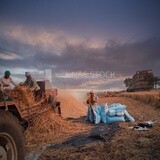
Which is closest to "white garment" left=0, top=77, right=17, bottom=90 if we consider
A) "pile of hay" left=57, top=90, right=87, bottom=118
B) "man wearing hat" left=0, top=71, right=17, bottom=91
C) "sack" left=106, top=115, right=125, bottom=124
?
"man wearing hat" left=0, top=71, right=17, bottom=91

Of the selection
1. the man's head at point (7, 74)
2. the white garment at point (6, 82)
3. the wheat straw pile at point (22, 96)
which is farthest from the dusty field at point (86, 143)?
the man's head at point (7, 74)

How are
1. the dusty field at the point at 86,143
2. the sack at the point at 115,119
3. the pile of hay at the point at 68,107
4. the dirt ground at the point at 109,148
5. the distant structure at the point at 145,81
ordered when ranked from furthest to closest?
the distant structure at the point at 145,81 → the pile of hay at the point at 68,107 → the sack at the point at 115,119 → the dusty field at the point at 86,143 → the dirt ground at the point at 109,148

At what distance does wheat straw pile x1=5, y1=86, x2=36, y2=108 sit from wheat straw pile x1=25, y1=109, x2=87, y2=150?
0.70m

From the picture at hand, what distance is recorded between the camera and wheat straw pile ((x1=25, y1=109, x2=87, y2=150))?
9841 mm

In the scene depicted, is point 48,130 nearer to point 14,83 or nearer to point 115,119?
point 14,83

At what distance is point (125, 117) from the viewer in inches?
566

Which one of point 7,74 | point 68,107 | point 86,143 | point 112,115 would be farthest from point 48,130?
point 68,107

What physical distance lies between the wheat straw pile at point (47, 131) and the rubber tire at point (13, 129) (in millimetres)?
3084

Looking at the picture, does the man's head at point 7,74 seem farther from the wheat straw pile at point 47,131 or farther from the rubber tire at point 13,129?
the rubber tire at point 13,129

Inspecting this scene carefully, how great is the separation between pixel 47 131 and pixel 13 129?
540 centimetres

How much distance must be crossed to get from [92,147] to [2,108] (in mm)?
2797

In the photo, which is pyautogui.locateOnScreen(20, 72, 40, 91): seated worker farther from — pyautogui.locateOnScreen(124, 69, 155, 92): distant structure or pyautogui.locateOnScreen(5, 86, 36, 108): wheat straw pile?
pyautogui.locateOnScreen(124, 69, 155, 92): distant structure

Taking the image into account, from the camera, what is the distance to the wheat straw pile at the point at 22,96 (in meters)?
9.73

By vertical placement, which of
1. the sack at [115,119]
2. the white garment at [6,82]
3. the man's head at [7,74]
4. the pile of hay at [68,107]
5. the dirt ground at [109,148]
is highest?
the man's head at [7,74]
